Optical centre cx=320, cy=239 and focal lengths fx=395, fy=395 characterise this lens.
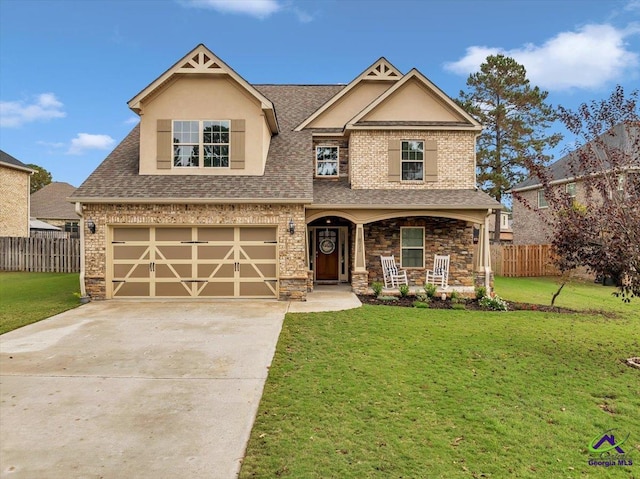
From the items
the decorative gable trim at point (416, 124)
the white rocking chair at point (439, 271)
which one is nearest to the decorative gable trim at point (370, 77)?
the decorative gable trim at point (416, 124)

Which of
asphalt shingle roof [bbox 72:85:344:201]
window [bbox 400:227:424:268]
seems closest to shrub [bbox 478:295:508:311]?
window [bbox 400:227:424:268]

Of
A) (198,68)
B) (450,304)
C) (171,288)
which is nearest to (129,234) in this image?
(171,288)

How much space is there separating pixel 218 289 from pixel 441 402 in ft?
26.3

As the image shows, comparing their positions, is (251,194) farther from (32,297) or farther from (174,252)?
(32,297)

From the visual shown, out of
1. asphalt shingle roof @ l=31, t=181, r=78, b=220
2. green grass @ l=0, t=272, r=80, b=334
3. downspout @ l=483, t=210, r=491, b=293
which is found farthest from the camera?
asphalt shingle roof @ l=31, t=181, r=78, b=220

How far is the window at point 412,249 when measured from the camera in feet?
45.4

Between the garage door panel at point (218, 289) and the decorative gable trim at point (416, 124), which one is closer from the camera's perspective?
the garage door panel at point (218, 289)

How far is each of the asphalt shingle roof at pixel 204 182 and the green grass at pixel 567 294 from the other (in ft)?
26.4

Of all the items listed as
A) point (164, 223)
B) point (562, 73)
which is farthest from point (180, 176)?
point (562, 73)

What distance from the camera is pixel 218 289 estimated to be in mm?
11414

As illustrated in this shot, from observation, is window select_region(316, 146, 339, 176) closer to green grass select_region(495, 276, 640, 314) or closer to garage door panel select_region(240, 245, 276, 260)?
garage door panel select_region(240, 245, 276, 260)

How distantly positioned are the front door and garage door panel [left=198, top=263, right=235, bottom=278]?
4.29 meters

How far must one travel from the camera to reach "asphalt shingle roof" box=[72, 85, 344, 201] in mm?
10938

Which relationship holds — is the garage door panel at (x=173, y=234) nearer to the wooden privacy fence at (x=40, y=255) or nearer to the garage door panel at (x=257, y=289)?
the garage door panel at (x=257, y=289)
